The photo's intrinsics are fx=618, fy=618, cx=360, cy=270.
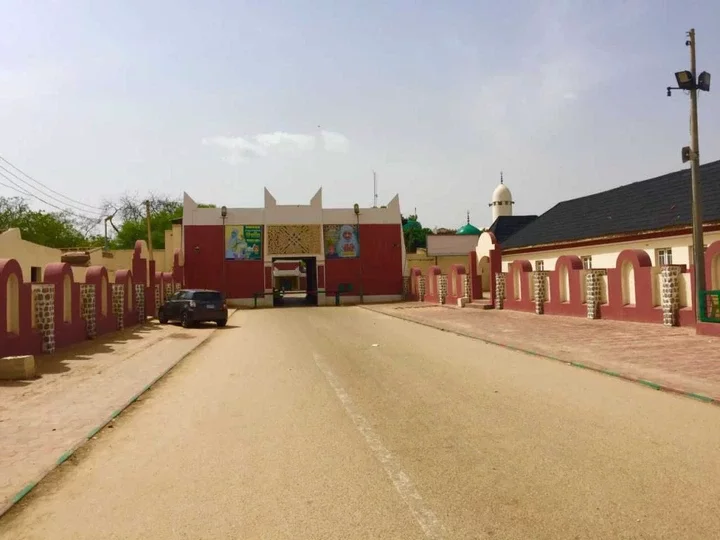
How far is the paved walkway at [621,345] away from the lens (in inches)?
404

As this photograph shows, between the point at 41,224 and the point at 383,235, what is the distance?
36.7 m

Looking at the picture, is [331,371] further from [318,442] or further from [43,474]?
[43,474]

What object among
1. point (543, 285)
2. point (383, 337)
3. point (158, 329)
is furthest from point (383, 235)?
point (383, 337)

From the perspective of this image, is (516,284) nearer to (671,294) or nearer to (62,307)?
(671,294)

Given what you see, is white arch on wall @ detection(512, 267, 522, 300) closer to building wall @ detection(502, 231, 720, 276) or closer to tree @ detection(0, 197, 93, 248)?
building wall @ detection(502, 231, 720, 276)

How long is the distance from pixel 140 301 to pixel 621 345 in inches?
787

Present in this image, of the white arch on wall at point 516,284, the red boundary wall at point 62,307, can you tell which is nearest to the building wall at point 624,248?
the white arch on wall at point 516,284

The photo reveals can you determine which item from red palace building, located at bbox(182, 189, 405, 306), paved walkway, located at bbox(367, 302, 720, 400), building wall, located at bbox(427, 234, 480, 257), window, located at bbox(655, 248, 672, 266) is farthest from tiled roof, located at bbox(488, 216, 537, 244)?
paved walkway, located at bbox(367, 302, 720, 400)

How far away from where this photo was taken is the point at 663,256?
998 inches

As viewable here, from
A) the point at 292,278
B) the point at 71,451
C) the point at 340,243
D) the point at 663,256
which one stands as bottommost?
the point at 71,451

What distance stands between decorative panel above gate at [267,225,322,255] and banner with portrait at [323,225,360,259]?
67 centimetres

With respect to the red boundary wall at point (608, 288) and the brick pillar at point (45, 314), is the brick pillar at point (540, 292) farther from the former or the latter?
the brick pillar at point (45, 314)

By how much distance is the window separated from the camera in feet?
82.0

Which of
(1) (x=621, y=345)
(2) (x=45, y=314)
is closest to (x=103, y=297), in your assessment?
(2) (x=45, y=314)
